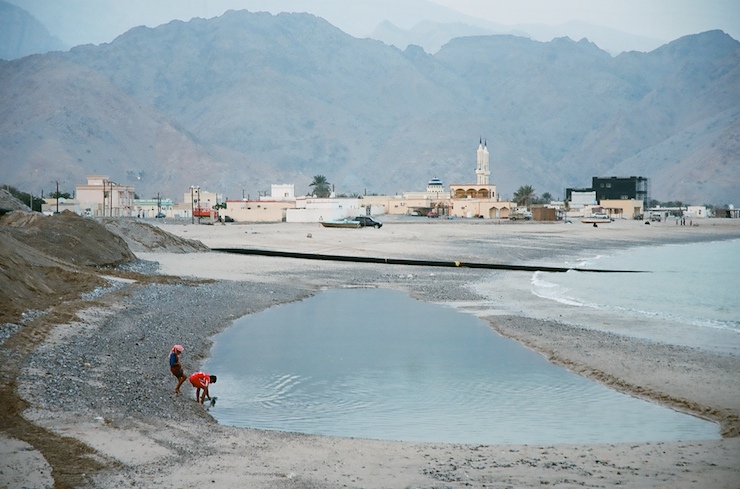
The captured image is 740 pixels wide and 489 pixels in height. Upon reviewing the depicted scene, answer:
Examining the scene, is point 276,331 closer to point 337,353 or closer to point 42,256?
point 337,353

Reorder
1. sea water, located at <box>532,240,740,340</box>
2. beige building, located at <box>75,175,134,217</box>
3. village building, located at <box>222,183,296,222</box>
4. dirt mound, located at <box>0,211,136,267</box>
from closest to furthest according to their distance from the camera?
1. sea water, located at <box>532,240,740,340</box>
2. dirt mound, located at <box>0,211,136,267</box>
3. village building, located at <box>222,183,296,222</box>
4. beige building, located at <box>75,175,134,217</box>

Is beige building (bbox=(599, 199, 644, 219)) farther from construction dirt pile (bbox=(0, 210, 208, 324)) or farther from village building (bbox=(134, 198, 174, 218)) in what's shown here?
construction dirt pile (bbox=(0, 210, 208, 324))

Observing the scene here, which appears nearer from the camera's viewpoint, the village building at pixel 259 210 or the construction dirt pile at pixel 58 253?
the construction dirt pile at pixel 58 253

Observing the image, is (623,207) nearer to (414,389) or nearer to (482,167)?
(482,167)

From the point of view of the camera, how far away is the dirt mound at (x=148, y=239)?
155ft

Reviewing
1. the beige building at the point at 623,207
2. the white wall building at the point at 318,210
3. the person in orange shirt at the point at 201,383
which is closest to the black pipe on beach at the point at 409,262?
the person in orange shirt at the point at 201,383

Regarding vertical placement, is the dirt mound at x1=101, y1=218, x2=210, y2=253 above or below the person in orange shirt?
above

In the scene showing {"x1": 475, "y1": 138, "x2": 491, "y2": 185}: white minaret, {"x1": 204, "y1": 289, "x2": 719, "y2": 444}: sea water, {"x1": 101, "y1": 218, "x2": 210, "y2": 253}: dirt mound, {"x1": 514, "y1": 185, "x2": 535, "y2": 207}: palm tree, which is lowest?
{"x1": 204, "y1": 289, "x2": 719, "y2": 444}: sea water

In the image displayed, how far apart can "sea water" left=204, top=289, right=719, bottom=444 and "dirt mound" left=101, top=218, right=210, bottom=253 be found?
24.8 metres

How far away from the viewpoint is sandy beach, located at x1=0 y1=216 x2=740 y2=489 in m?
9.21

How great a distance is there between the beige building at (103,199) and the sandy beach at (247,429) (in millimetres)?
102165

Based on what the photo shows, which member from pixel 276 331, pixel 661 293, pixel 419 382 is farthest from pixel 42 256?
pixel 661 293

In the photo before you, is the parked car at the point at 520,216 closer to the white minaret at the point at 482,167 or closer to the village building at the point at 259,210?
the white minaret at the point at 482,167

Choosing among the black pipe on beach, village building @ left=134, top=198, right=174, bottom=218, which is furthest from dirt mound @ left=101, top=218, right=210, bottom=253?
village building @ left=134, top=198, right=174, bottom=218
